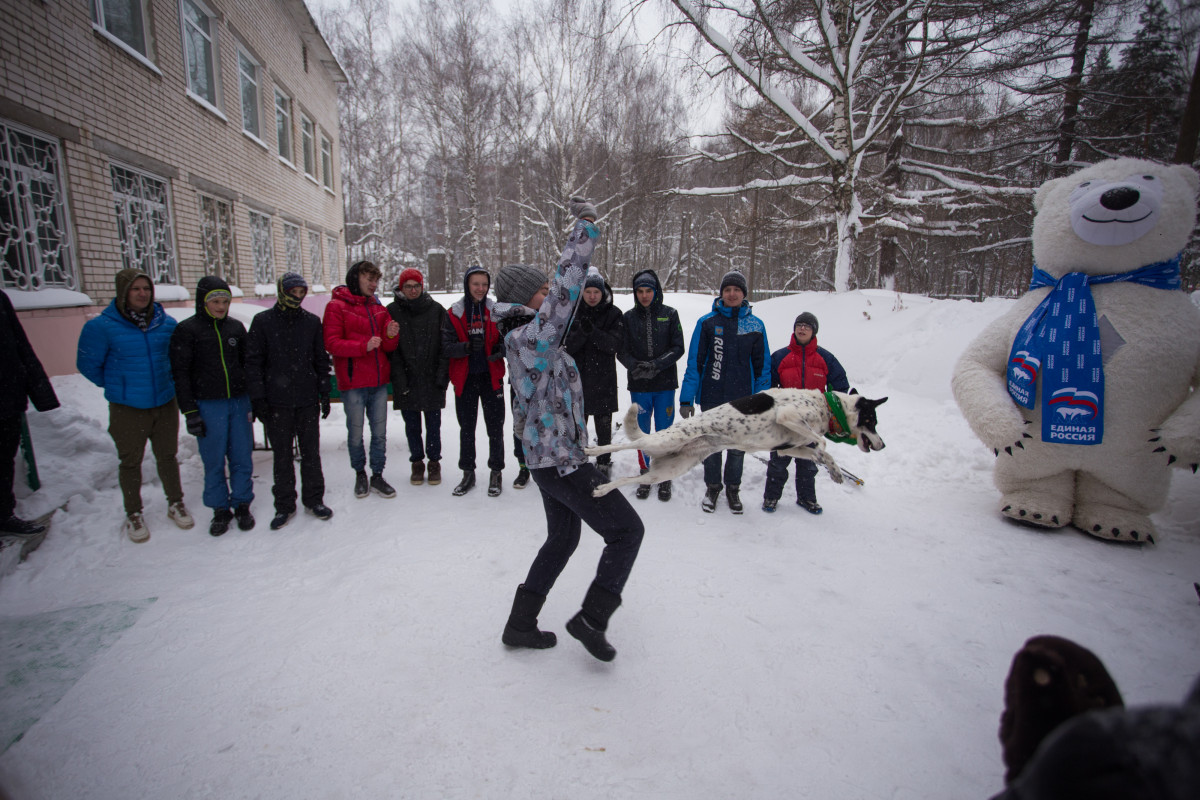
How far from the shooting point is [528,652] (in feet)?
9.11

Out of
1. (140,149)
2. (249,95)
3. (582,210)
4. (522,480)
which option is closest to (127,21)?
(140,149)

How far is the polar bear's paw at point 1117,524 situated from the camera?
12.0 feet

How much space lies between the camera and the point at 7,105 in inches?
196

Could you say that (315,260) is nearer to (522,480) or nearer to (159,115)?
(159,115)

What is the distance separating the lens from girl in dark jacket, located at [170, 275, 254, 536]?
386cm

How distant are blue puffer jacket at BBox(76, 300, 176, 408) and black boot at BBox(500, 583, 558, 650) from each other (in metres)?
3.27

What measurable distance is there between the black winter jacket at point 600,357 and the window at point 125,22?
23.6 feet

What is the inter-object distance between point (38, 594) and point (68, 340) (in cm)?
365

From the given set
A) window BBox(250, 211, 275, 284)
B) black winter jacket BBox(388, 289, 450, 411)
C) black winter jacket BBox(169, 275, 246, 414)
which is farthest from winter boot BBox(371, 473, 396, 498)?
window BBox(250, 211, 275, 284)

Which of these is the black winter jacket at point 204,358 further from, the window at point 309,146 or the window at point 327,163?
the window at point 327,163

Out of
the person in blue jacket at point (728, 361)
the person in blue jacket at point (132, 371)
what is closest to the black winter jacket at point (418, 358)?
the person in blue jacket at point (132, 371)

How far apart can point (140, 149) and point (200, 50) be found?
11.0ft

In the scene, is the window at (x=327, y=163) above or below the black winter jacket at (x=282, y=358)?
above

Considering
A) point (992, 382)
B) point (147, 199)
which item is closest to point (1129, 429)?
point (992, 382)
